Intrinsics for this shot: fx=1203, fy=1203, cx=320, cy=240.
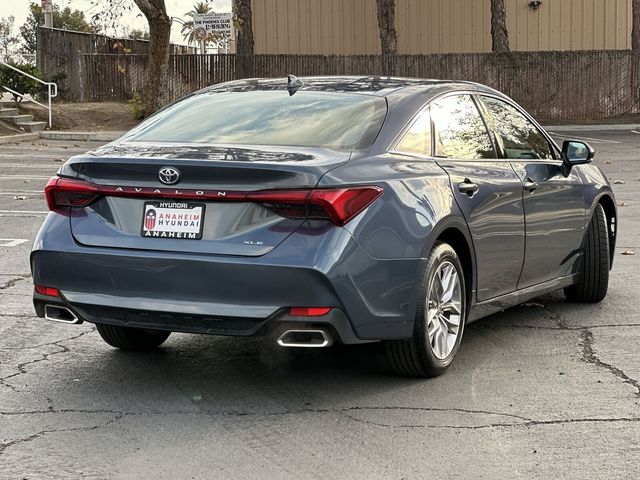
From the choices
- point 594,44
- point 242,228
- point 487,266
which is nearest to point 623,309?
point 487,266

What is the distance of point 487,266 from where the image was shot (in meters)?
6.54

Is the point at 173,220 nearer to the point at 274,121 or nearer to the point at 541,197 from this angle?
the point at 274,121

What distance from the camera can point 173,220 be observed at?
5.42 m

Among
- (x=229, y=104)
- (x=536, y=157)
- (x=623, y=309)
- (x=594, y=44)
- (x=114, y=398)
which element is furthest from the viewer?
(x=594, y=44)

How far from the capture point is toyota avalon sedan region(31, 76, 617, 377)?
5.27 m

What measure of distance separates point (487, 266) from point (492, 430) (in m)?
1.55

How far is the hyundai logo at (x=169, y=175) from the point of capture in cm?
541

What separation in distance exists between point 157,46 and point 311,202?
25223 mm

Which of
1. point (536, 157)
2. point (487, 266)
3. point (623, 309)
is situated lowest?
point (623, 309)

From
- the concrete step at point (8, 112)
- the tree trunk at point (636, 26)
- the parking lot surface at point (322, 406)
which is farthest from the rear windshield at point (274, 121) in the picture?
the tree trunk at point (636, 26)

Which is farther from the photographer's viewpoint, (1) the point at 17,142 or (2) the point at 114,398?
(1) the point at 17,142

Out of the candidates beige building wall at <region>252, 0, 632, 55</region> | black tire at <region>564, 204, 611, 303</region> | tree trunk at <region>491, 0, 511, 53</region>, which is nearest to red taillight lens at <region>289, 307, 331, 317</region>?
black tire at <region>564, 204, 611, 303</region>

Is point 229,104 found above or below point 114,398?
above

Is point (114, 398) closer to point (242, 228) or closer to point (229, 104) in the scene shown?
point (242, 228)
